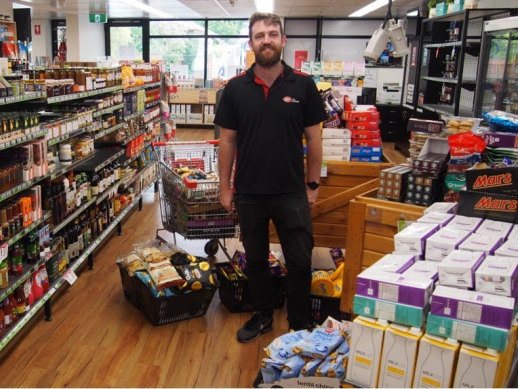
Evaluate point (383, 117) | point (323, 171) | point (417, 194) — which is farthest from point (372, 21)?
point (417, 194)

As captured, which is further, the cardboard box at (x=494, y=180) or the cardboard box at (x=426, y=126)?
the cardboard box at (x=426, y=126)

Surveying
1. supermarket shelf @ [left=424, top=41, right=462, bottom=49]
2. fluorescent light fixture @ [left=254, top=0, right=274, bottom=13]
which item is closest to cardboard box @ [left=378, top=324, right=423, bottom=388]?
supermarket shelf @ [left=424, top=41, right=462, bottom=49]

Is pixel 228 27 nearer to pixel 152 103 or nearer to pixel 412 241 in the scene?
pixel 152 103

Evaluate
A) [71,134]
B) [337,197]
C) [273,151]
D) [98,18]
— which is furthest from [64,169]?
[98,18]

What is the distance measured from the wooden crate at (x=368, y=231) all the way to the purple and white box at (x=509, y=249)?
3.82 ft

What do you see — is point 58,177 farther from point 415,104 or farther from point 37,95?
point 415,104

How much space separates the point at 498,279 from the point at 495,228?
60 centimetres

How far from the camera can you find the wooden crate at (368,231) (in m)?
3.36

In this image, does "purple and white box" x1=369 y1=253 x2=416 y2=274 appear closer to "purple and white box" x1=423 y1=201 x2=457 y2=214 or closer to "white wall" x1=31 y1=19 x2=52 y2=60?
"purple and white box" x1=423 y1=201 x2=457 y2=214

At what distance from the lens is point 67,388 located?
3070 millimetres

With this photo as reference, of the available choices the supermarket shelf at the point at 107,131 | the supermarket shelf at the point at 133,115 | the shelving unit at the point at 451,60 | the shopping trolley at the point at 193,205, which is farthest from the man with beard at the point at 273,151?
the shelving unit at the point at 451,60

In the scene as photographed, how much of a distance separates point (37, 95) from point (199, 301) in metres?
1.80

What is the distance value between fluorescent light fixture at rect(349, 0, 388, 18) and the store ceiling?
0.19 meters

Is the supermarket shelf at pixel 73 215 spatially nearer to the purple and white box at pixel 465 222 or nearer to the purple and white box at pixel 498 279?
the purple and white box at pixel 465 222
